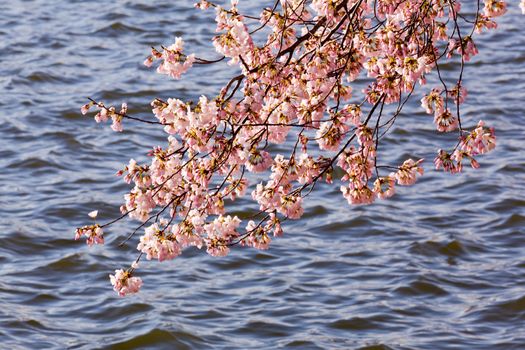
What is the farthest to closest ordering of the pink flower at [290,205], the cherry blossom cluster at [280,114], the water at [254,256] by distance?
the water at [254,256] < the pink flower at [290,205] < the cherry blossom cluster at [280,114]

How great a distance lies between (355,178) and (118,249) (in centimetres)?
438

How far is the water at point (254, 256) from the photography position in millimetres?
8570

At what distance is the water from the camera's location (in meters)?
8.57

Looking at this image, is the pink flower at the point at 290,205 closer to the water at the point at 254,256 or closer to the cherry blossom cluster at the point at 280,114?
the cherry blossom cluster at the point at 280,114

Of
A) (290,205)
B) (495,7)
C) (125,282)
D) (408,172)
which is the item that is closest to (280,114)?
(290,205)

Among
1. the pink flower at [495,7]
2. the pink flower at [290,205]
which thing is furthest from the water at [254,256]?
the pink flower at [495,7]

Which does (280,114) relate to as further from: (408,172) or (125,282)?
(125,282)

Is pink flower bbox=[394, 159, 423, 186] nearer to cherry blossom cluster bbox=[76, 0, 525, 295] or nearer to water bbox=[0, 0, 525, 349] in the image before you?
cherry blossom cluster bbox=[76, 0, 525, 295]

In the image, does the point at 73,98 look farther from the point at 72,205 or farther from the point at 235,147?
the point at 235,147

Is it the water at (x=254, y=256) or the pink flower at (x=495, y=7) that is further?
the water at (x=254, y=256)

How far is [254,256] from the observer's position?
387 inches

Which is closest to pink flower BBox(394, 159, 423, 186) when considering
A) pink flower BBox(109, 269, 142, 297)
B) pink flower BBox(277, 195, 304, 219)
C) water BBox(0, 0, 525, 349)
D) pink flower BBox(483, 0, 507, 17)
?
pink flower BBox(277, 195, 304, 219)

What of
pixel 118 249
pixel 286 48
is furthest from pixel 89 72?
pixel 286 48

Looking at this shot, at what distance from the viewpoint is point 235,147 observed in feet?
18.5
